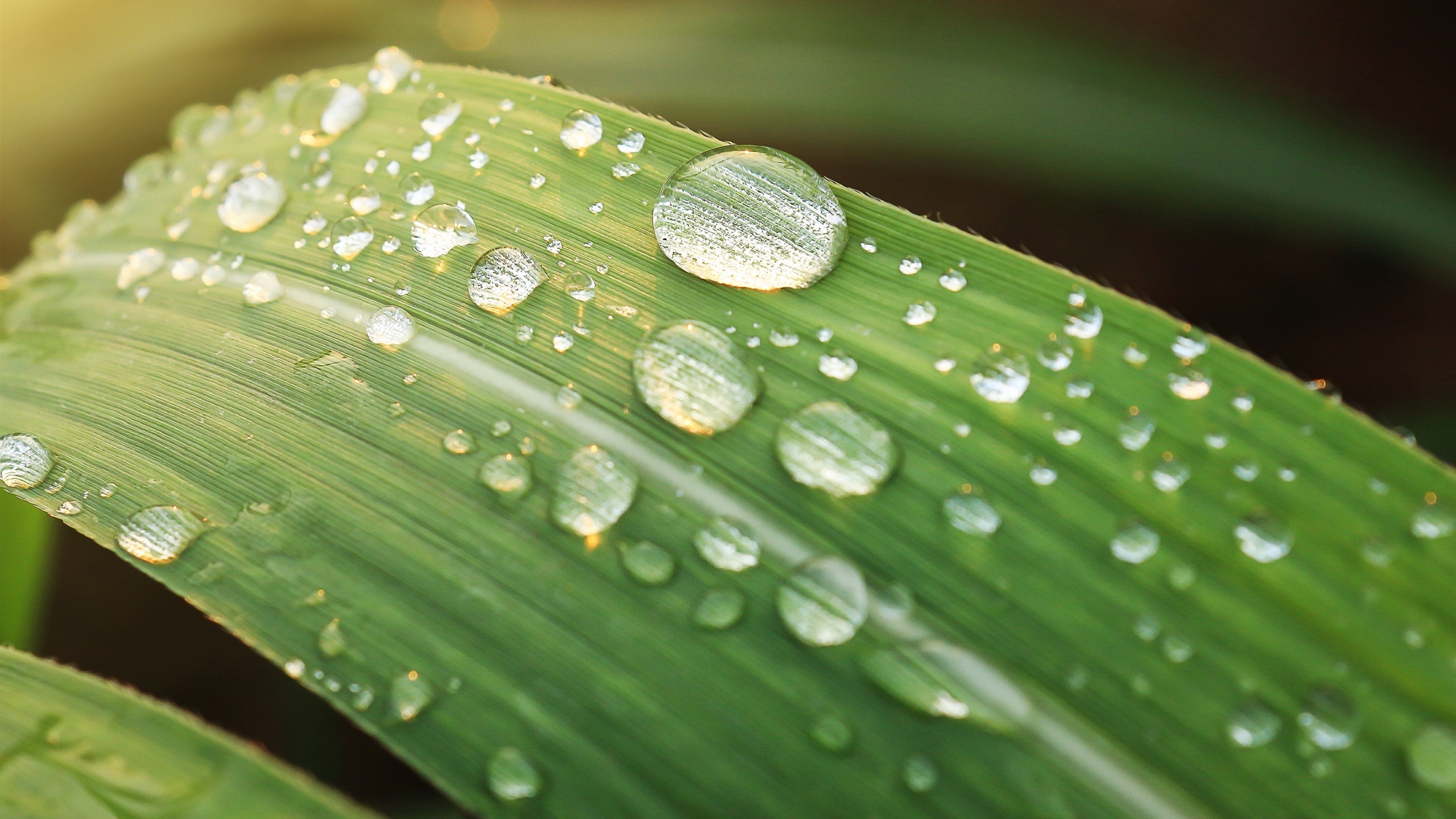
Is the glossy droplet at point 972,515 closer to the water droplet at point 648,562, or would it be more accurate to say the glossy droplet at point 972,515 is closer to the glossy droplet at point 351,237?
the water droplet at point 648,562

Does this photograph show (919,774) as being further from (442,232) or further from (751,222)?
(442,232)

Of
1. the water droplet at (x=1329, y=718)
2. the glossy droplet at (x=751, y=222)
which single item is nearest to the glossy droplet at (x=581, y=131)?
the glossy droplet at (x=751, y=222)

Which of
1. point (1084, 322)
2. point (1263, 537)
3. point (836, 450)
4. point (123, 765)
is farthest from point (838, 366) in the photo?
point (123, 765)

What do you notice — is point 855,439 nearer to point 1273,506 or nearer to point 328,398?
point 1273,506

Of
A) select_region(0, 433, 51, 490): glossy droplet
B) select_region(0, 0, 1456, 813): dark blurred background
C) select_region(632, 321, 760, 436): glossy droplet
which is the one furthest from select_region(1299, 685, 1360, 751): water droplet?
select_region(0, 0, 1456, 813): dark blurred background

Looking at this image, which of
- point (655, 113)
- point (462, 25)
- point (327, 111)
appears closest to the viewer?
point (327, 111)

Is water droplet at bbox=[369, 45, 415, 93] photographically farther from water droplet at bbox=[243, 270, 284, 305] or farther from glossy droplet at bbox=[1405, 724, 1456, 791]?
glossy droplet at bbox=[1405, 724, 1456, 791]

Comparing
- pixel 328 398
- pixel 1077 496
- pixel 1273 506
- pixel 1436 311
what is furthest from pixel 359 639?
pixel 1436 311
